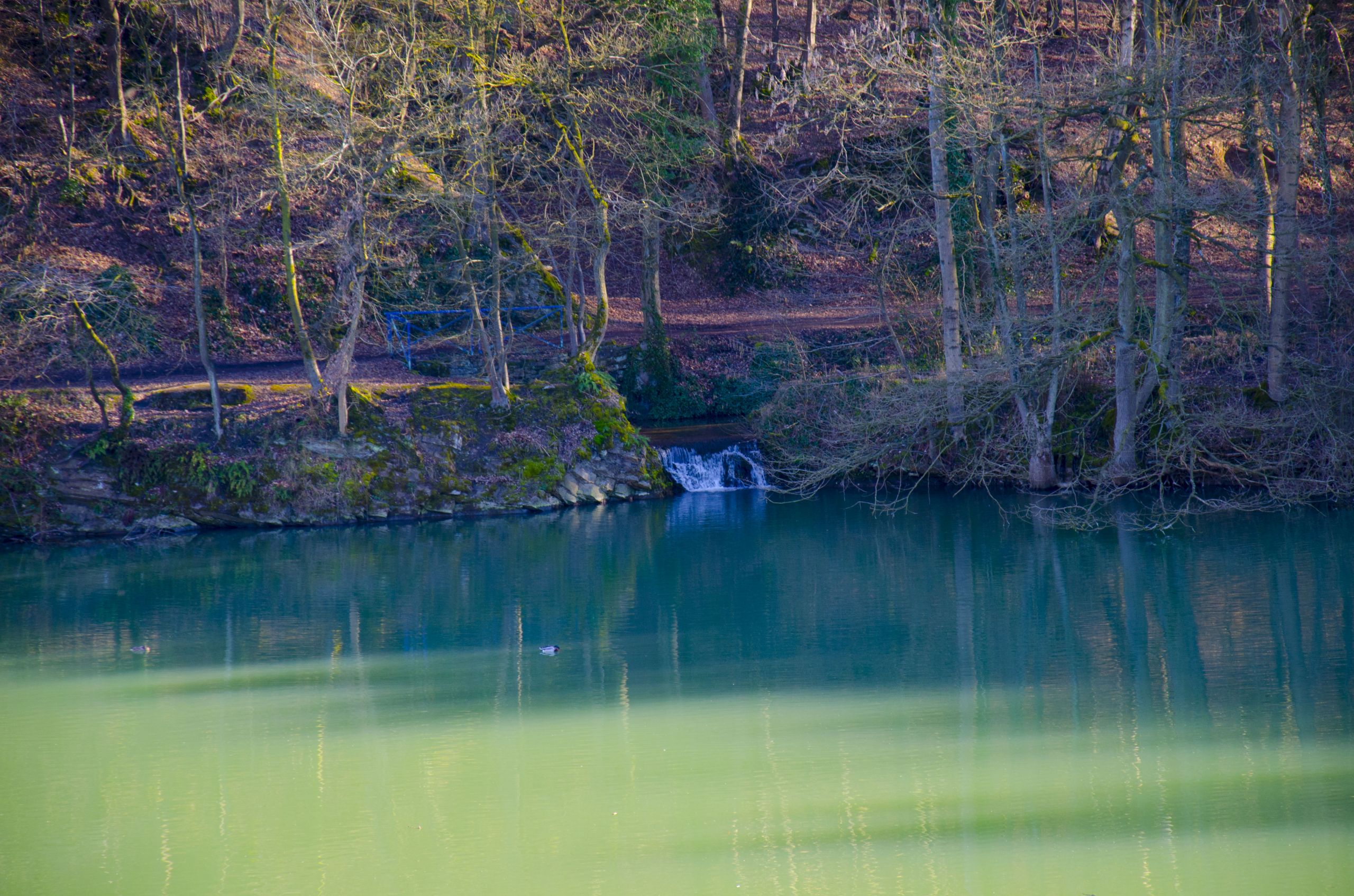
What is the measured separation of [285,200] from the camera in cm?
1942

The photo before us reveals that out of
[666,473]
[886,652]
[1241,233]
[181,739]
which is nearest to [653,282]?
[666,473]

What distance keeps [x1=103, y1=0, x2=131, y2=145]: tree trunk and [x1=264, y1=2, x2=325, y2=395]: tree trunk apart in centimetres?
707

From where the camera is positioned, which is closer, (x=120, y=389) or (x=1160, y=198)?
(x=1160, y=198)

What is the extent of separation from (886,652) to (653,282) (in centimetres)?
1507

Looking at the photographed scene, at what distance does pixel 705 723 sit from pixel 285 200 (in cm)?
1422

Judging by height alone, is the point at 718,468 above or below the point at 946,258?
below

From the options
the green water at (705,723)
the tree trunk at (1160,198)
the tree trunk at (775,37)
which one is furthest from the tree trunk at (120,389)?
the tree trunk at (775,37)

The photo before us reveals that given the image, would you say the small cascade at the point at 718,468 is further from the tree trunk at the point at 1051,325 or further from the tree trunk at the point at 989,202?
the tree trunk at the point at 1051,325

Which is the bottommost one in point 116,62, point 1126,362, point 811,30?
point 1126,362

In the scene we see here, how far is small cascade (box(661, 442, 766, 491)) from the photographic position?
23.2 metres

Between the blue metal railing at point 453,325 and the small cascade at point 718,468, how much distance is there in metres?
4.15

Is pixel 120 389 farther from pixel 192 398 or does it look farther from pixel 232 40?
pixel 232 40

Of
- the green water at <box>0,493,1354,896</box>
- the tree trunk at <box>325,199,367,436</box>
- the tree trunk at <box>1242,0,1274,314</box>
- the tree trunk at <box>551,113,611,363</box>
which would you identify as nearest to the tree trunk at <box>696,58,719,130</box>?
the tree trunk at <box>551,113,611,363</box>

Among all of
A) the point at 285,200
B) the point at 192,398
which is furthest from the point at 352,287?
the point at 192,398
